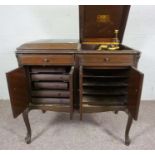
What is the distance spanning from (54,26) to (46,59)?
779 mm

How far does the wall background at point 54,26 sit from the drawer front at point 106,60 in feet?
2.51

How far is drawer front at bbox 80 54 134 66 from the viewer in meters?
1.37

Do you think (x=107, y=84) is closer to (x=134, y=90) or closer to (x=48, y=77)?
(x=134, y=90)

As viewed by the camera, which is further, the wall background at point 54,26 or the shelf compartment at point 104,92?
the wall background at point 54,26

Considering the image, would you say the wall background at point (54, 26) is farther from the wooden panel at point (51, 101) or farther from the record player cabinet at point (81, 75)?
the wooden panel at point (51, 101)

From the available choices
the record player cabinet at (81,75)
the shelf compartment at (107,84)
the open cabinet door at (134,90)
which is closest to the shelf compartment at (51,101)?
the record player cabinet at (81,75)

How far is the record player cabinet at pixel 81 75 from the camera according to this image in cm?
136

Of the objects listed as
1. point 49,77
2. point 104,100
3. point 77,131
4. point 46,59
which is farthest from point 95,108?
point 46,59

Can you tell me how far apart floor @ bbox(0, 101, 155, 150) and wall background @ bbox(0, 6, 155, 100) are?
0.73m

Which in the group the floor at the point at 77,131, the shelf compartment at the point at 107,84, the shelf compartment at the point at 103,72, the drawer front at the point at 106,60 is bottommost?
the floor at the point at 77,131

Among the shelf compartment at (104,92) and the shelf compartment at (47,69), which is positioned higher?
the shelf compartment at (47,69)

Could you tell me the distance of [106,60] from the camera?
54.3 inches

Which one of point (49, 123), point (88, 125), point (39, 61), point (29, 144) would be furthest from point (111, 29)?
point (29, 144)

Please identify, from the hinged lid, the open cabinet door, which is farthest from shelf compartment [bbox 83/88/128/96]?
the hinged lid
